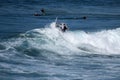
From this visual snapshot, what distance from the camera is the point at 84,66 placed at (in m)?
25.0

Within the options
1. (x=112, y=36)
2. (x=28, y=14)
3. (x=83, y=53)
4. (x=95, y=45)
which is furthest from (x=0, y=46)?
(x=28, y=14)

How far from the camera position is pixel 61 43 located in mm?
30141

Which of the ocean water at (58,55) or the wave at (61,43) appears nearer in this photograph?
the ocean water at (58,55)

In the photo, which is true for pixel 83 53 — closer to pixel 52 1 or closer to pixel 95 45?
pixel 95 45

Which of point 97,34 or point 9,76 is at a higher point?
point 97,34

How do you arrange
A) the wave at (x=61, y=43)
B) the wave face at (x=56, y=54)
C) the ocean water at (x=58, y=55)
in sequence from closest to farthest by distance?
1. the ocean water at (x=58, y=55)
2. the wave face at (x=56, y=54)
3. the wave at (x=61, y=43)

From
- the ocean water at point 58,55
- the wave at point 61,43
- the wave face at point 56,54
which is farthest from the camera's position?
the wave at point 61,43

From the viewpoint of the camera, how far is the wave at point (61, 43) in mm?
28203

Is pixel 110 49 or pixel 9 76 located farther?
pixel 110 49

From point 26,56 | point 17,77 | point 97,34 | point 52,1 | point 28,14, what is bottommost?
point 17,77

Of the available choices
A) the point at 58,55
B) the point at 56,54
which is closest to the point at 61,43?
the point at 56,54

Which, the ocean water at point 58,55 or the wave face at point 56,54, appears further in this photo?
the wave face at point 56,54

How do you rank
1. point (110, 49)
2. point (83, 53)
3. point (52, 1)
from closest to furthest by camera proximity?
point (83, 53) < point (110, 49) < point (52, 1)

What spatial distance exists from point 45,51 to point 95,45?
4965 millimetres
